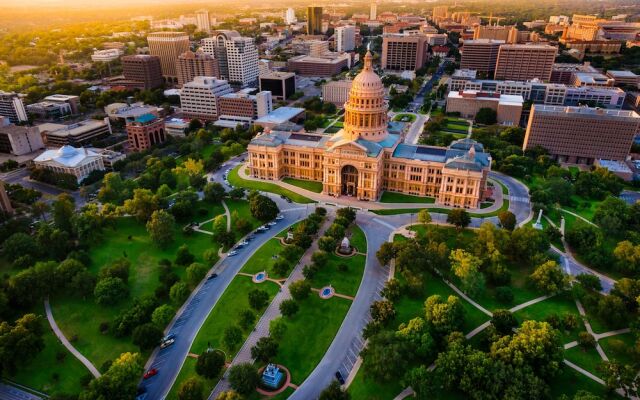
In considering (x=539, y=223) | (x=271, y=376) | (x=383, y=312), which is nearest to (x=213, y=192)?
(x=383, y=312)

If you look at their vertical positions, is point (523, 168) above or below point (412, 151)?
below

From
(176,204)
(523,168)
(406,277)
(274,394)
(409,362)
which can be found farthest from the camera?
(523,168)

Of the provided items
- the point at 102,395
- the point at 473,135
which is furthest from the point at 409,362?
the point at 473,135

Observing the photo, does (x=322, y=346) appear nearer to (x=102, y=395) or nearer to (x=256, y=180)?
(x=102, y=395)

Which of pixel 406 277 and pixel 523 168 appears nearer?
pixel 406 277

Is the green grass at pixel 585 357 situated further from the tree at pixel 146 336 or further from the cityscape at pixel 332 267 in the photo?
the tree at pixel 146 336

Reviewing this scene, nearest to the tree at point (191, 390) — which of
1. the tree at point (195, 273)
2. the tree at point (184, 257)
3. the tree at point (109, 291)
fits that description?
the tree at point (195, 273)

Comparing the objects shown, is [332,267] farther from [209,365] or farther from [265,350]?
[209,365]
